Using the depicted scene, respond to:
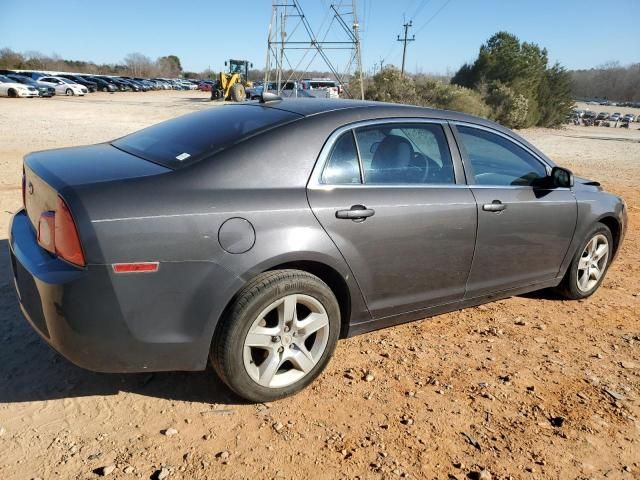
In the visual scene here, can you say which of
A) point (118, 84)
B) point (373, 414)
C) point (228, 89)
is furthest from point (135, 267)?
point (118, 84)

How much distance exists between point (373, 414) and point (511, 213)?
5.87ft

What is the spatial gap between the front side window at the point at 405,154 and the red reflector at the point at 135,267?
1.36m

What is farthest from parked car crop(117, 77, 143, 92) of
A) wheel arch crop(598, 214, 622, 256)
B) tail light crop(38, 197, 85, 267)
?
tail light crop(38, 197, 85, 267)

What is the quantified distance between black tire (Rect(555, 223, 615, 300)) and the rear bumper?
128 inches

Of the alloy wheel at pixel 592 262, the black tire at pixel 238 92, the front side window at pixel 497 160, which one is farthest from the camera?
Result: the black tire at pixel 238 92

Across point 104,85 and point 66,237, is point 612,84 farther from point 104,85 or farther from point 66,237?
point 66,237

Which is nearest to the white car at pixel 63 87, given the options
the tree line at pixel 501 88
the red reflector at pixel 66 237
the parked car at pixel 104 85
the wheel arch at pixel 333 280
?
the parked car at pixel 104 85

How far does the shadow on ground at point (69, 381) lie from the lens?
2.87 meters

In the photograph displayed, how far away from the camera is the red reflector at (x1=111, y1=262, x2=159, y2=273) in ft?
7.68

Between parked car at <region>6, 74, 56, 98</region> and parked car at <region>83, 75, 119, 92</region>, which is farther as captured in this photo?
parked car at <region>83, 75, 119, 92</region>

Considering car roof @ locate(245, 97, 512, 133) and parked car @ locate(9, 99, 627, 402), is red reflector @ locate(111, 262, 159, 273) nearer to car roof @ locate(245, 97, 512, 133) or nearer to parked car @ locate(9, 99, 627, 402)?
parked car @ locate(9, 99, 627, 402)

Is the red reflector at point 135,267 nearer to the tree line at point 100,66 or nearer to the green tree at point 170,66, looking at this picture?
the tree line at point 100,66

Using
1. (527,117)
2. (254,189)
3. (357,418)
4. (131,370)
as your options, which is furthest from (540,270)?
(527,117)

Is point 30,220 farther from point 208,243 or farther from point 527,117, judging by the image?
point 527,117
